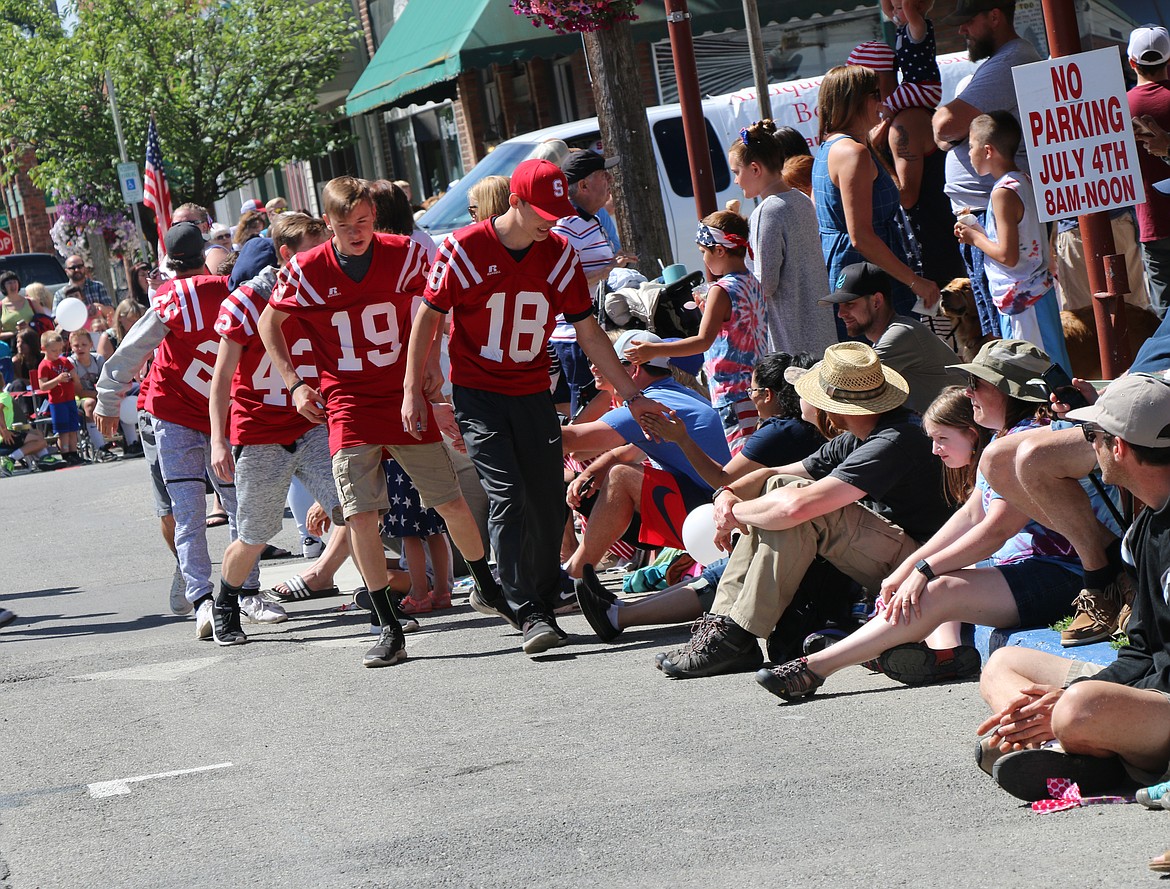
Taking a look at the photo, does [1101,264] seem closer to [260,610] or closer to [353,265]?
[353,265]

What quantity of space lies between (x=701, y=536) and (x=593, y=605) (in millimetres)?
571

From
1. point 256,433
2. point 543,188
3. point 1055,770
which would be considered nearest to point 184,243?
point 256,433

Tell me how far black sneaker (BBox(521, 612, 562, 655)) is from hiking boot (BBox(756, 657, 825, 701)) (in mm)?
1508

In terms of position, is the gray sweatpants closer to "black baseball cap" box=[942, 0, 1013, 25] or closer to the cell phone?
"black baseball cap" box=[942, 0, 1013, 25]

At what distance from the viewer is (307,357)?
7820 millimetres

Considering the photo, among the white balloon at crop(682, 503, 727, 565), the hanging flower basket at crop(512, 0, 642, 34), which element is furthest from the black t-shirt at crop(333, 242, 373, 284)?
the hanging flower basket at crop(512, 0, 642, 34)

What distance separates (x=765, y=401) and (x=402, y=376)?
5.20 ft

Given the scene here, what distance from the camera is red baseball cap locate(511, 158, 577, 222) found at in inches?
269

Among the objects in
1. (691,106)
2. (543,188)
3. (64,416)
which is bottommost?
(64,416)

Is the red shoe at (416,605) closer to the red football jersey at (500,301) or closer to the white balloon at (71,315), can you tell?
the red football jersey at (500,301)

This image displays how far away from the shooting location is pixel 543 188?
6.86 m

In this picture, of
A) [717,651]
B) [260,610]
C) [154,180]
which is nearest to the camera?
[717,651]

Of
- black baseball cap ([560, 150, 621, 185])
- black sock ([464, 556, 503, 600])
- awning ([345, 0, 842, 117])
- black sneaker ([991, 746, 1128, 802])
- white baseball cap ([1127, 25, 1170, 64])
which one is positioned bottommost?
black sneaker ([991, 746, 1128, 802])

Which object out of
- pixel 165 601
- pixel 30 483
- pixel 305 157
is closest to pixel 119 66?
pixel 305 157
